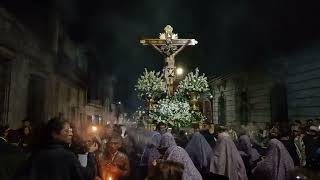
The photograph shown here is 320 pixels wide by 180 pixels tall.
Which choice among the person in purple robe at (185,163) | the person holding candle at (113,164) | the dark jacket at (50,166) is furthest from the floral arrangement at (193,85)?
the dark jacket at (50,166)

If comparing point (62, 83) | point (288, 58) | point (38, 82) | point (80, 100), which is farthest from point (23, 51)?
point (80, 100)

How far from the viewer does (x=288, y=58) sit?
57.2 feet

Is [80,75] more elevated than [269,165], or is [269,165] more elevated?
[80,75]

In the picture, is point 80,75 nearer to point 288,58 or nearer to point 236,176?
point 288,58

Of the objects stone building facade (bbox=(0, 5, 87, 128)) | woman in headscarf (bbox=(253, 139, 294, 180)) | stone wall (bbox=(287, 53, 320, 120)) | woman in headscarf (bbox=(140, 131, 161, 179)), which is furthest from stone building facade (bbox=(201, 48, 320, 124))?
stone building facade (bbox=(0, 5, 87, 128))

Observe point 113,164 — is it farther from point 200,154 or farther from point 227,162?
point 200,154

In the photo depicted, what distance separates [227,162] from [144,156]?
2626 mm

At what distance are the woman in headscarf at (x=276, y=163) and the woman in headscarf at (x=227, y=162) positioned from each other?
72 cm

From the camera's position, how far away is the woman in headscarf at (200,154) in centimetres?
934

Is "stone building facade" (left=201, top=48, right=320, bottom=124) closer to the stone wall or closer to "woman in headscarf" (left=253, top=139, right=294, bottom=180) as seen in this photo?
the stone wall

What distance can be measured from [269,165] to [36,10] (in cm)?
1606

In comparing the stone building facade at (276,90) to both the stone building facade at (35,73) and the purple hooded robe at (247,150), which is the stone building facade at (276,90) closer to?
the purple hooded robe at (247,150)

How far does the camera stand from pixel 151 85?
17625 millimetres

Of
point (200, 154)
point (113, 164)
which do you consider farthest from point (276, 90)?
point (113, 164)
